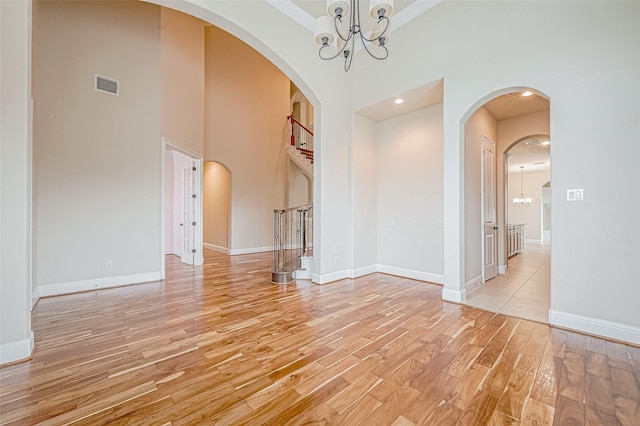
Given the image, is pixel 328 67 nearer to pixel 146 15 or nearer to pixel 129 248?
pixel 146 15

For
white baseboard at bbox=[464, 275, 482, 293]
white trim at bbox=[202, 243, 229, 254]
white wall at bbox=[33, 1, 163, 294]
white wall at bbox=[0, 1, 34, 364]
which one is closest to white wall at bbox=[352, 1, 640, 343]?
white baseboard at bbox=[464, 275, 482, 293]

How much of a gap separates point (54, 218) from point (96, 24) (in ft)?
10.3

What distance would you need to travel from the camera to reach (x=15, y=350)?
213cm

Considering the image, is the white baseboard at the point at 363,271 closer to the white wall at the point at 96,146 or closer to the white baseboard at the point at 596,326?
the white baseboard at the point at 596,326

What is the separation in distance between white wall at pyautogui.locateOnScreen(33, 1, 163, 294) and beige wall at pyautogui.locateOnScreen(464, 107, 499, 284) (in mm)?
5296

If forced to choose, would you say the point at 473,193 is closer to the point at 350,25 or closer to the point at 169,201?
the point at 350,25

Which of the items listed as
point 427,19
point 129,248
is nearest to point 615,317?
point 427,19

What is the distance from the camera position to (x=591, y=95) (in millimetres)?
2688

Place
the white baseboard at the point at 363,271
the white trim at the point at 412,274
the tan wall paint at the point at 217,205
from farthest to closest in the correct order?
1. the tan wall paint at the point at 217,205
2. the white baseboard at the point at 363,271
3. the white trim at the point at 412,274

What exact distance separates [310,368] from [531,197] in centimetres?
1462

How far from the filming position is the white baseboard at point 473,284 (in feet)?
13.4

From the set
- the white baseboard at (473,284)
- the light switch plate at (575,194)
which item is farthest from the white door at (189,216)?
the light switch plate at (575,194)

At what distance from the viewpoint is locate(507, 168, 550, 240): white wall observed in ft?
39.8

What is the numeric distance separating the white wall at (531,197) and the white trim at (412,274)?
36.4 feet
